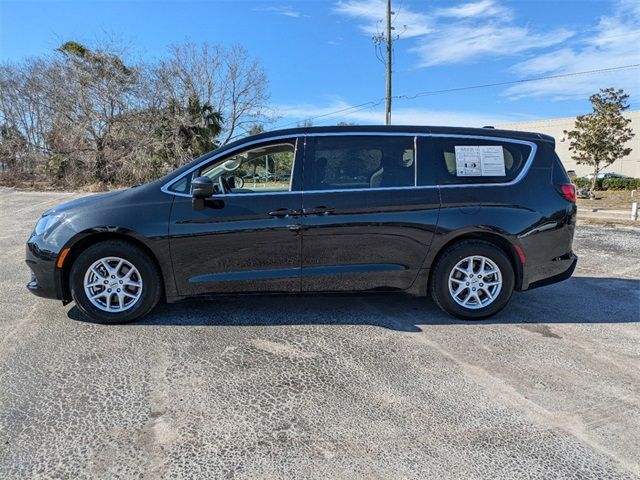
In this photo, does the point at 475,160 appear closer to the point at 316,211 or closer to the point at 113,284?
the point at 316,211

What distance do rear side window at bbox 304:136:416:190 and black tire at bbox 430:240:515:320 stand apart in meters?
0.79

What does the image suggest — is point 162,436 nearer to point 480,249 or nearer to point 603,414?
point 603,414

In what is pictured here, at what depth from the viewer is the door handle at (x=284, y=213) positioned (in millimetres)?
4043

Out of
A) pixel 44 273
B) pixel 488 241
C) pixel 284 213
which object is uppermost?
pixel 284 213

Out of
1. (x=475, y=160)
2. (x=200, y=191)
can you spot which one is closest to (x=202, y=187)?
(x=200, y=191)

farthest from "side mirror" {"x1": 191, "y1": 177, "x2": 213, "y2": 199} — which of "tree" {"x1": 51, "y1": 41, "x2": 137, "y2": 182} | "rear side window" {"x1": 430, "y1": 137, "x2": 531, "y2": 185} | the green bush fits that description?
the green bush

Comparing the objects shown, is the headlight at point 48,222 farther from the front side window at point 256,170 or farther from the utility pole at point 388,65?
the utility pole at point 388,65

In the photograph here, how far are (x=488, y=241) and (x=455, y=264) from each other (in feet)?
1.33

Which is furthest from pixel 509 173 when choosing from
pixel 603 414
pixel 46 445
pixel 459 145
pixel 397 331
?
pixel 46 445

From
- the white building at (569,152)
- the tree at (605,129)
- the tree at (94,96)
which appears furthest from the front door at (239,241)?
the white building at (569,152)

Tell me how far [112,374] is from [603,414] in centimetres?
327

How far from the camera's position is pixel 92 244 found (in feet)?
13.3

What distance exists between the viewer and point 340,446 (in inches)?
95.6

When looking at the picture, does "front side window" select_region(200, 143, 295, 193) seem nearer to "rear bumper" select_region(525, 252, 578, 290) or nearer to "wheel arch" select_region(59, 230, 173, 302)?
"wheel arch" select_region(59, 230, 173, 302)
